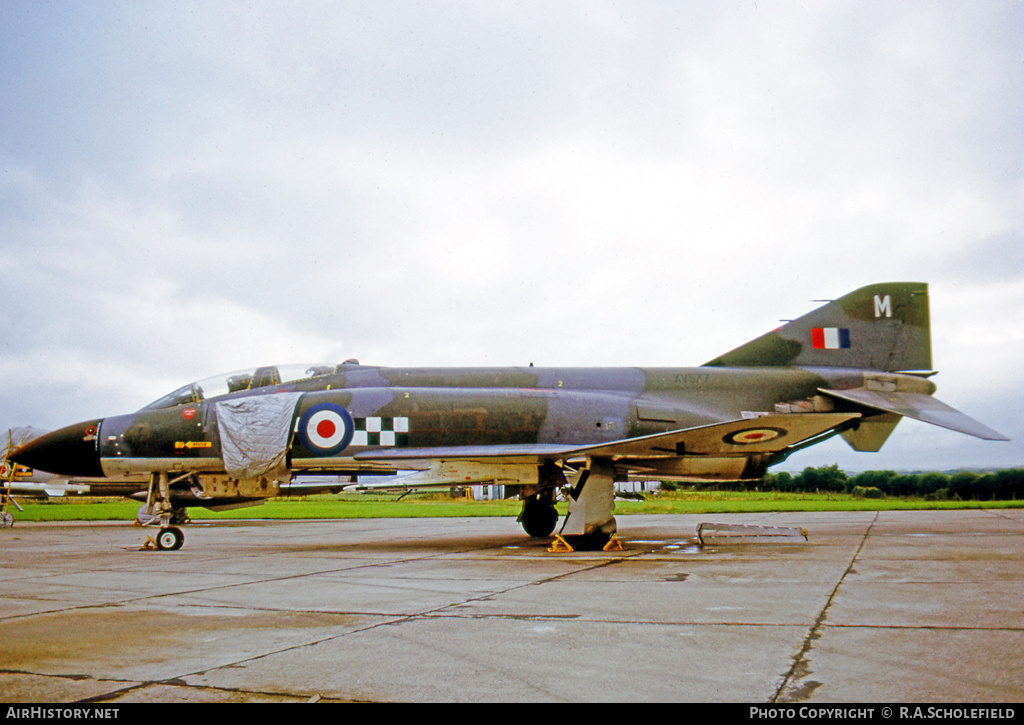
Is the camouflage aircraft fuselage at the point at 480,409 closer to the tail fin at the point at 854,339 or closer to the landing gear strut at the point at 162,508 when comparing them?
the landing gear strut at the point at 162,508

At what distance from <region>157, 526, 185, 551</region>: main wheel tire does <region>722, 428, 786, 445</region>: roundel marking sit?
27.3 feet

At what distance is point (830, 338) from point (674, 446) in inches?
176

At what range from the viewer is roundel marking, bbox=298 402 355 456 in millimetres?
10664

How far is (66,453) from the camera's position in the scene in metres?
10.6

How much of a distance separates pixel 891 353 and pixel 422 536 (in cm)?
910

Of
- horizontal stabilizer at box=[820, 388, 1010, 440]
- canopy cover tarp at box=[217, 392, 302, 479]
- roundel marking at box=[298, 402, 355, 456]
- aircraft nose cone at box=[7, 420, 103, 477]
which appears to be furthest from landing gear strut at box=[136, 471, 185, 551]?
horizontal stabilizer at box=[820, 388, 1010, 440]

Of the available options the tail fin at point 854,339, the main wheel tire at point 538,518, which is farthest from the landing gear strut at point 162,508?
the tail fin at point 854,339

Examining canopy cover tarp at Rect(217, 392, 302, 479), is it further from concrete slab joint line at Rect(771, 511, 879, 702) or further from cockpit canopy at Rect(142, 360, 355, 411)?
concrete slab joint line at Rect(771, 511, 879, 702)

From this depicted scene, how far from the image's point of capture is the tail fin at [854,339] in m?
12.7

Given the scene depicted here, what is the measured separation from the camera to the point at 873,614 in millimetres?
4578

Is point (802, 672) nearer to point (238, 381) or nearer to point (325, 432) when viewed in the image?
point (325, 432)

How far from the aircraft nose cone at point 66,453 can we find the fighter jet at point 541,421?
0.02 metres
